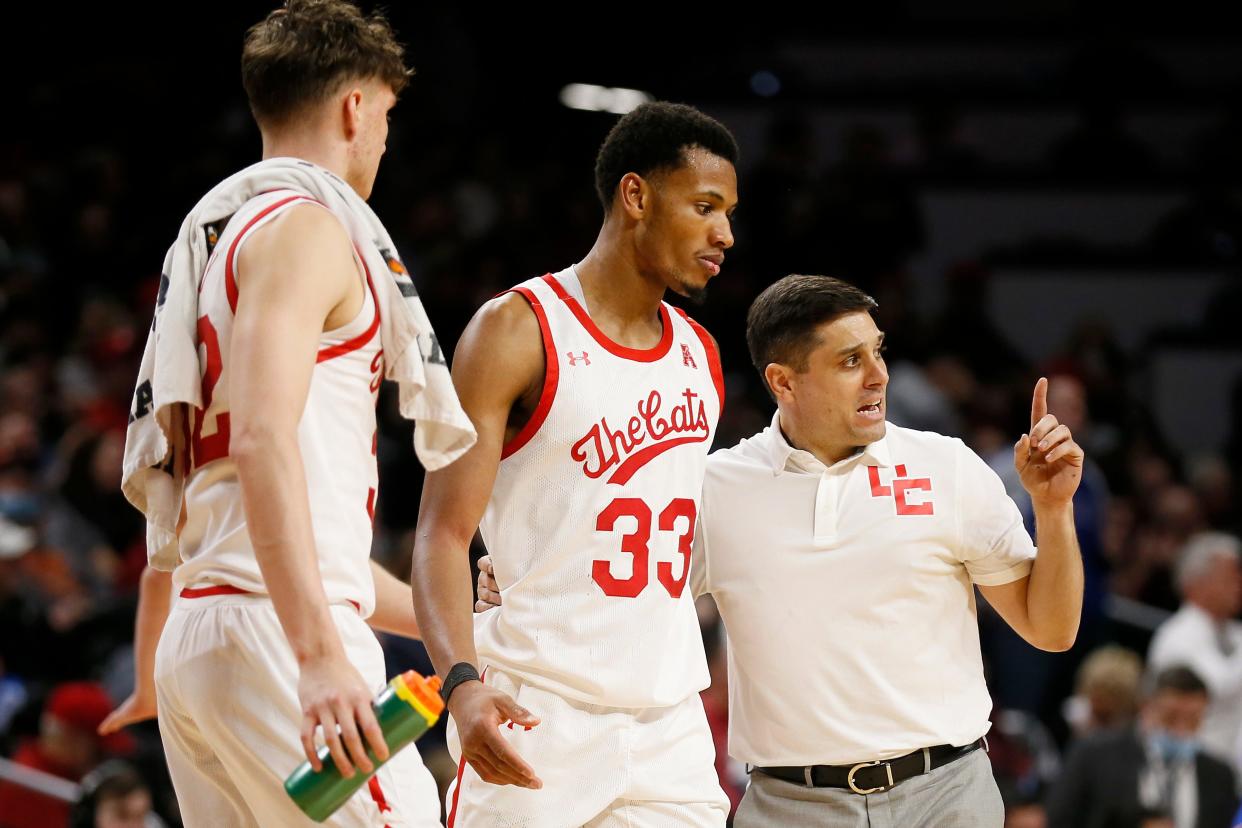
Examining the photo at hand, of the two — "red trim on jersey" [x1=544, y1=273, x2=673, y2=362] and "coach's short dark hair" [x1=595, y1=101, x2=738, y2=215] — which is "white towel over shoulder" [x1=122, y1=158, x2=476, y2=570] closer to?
"red trim on jersey" [x1=544, y1=273, x2=673, y2=362]

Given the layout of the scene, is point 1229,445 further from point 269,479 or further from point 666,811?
point 269,479

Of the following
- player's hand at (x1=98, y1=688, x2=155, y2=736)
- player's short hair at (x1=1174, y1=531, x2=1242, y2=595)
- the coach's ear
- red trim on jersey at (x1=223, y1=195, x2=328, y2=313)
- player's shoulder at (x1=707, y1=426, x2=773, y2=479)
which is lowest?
player's short hair at (x1=1174, y1=531, x2=1242, y2=595)

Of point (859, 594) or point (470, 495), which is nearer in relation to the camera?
point (470, 495)

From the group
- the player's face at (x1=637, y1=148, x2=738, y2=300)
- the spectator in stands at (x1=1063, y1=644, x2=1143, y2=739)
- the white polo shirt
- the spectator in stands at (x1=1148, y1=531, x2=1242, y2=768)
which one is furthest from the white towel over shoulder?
the spectator in stands at (x1=1148, y1=531, x2=1242, y2=768)

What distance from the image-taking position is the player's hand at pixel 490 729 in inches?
132

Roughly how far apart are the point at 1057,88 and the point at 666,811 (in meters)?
12.1

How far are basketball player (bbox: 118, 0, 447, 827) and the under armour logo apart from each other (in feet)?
4.45

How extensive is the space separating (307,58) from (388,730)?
1283mm

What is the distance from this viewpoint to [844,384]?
409 cm

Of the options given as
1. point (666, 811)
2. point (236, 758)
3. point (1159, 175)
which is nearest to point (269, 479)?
point (236, 758)

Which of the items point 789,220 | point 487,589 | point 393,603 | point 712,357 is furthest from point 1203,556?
point 393,603

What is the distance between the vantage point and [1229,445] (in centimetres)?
1245

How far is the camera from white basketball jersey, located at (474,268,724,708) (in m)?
3.64

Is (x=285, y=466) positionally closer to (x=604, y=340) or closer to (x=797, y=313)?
(x=604, y=340)
